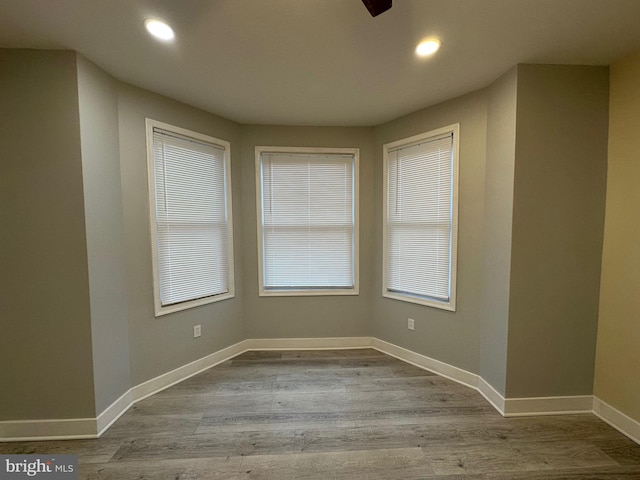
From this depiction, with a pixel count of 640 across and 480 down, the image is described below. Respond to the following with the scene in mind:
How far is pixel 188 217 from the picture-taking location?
2578mm

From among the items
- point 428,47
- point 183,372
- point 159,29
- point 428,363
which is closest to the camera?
point 159,29

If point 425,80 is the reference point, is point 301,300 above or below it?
below

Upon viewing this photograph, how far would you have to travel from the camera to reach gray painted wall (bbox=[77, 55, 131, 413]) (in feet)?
5.97

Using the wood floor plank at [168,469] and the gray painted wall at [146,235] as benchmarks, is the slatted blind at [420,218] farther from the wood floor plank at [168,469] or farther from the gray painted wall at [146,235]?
the wood floor plank at [168,469]

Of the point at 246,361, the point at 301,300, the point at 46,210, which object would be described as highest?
the point at 46,210

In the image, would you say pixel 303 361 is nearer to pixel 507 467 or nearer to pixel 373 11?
pixel 507 467

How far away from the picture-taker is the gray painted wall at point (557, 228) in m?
1.92

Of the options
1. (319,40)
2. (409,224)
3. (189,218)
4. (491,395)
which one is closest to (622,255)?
(491,395)

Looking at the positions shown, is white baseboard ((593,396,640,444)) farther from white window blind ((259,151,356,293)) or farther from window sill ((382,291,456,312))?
white window blind ((259,151,356,293))

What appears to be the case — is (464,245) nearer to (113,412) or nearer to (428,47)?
(428,47)

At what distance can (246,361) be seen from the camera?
2867 millimetres

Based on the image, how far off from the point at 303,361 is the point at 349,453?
1.22m

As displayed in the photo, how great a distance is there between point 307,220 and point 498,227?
6.03ft

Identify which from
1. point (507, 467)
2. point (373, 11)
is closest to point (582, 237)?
point (507, 467)
